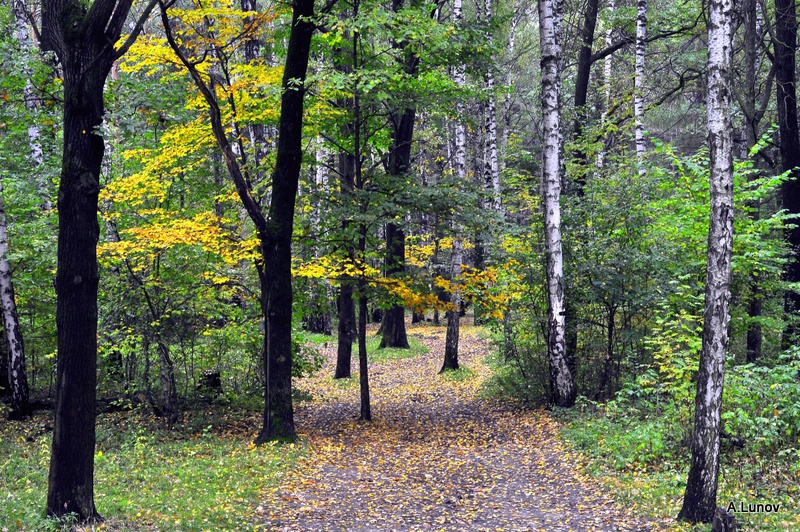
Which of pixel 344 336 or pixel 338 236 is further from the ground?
pixel 338 236

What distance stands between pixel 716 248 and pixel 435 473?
5515mm

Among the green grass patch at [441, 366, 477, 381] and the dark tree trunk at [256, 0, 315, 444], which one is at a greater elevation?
the dark tree trunk at [256, 0, 315, 444]

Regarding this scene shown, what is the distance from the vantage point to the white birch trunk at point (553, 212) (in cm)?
1177

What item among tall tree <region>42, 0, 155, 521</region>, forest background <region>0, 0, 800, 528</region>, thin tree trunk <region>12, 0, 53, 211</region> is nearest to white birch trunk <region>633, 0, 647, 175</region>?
forest background <region>0, 0, 800, 528</region>

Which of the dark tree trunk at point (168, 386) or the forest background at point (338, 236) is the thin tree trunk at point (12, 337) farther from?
the dark tree trunk at point (168, 386)

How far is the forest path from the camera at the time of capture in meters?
7.29

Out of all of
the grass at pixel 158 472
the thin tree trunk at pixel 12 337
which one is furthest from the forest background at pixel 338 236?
the grass at pixel 158 472

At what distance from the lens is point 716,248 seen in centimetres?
588

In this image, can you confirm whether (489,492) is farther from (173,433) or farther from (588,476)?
(173,433)

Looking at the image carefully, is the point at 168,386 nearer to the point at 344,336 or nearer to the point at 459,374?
the point at 344,336

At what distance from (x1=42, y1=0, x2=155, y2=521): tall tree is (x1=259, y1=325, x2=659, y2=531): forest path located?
2235 mm

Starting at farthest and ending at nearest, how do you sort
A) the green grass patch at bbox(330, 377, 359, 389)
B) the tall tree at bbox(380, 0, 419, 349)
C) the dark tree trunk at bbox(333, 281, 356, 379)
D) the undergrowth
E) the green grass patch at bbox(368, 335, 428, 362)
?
1. the green grass patch at bbox(368, 335, 428, 362)
2. the green grass patch at bbox(330, 377, 359, 389)
3. the dark tree trunk at bbox(333, 281, 356, 379)
4. the tall tree at bbox(380, 0, 419, 349)
5. the undergrowth

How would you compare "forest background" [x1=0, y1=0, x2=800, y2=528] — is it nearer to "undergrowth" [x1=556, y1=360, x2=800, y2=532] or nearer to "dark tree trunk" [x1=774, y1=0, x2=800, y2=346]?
"dark tree trunk" [x1=774, y1=0, x2=800, y2=346]

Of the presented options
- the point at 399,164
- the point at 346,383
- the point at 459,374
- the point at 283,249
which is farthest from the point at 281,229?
the point at 459,374
